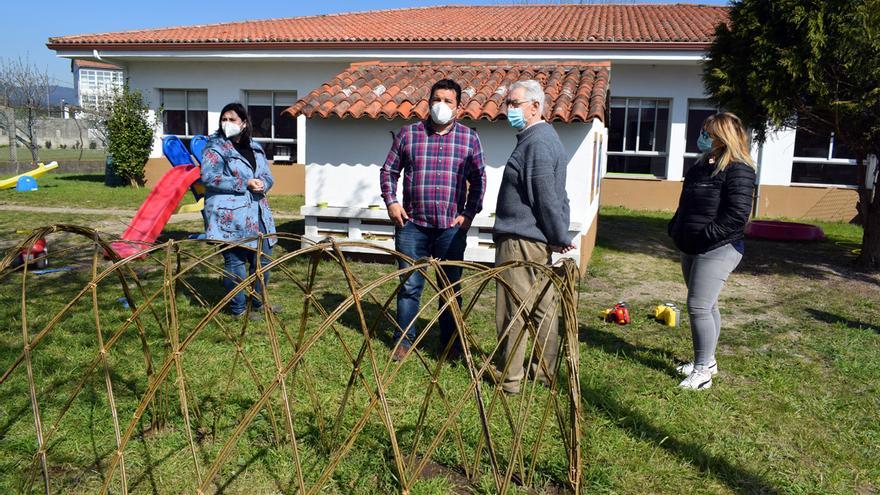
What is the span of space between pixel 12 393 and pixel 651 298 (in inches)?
216

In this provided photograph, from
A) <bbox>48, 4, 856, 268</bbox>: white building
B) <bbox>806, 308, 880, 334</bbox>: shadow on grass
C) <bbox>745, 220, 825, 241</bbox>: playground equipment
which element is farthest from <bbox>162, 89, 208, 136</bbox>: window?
<bbox>806, 308, 880, 334</bbox>: shadow on grass

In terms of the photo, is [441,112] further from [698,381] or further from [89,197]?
[89,197]

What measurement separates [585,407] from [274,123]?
14.1 metres

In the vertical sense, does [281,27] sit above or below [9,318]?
above

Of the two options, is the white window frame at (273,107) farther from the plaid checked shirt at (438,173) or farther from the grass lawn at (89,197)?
the plaid checked shirt at (438,173)

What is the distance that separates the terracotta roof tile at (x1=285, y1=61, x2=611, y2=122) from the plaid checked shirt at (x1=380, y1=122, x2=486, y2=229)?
252 centimetres

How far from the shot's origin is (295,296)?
6133 millimetres

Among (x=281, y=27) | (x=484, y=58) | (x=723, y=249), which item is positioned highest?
(x=281, y=27)

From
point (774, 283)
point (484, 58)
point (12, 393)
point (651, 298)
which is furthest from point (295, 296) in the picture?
point (484, 58)

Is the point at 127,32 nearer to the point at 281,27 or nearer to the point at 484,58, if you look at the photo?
the point at 281,27

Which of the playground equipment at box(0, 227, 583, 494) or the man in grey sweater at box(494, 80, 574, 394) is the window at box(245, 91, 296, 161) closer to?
the playground equipment at box(0, 227, 583, 494)

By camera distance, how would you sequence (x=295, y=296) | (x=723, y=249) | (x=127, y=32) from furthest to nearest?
(x=127, y=32) < (x=295, y=296) < (x=723, y=249)

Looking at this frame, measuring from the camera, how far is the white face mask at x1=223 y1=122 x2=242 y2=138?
16.1 ft

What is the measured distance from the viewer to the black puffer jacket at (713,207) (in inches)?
150
